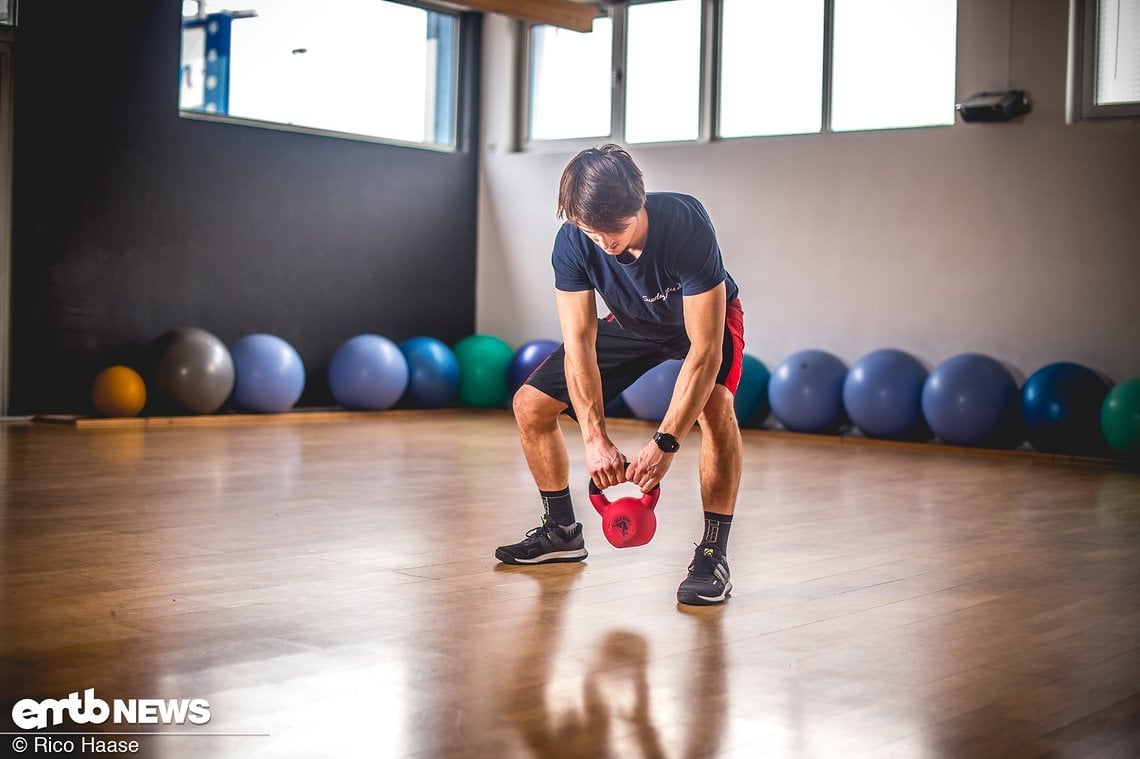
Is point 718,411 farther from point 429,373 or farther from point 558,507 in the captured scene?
point 429,373

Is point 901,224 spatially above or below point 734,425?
above

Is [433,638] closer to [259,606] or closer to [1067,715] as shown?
[259,606]

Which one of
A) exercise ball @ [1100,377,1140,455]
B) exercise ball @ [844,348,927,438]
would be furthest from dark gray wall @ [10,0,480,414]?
exercise ball @ [1100,377,1140,455]

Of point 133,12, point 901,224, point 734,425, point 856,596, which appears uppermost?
point 133,12

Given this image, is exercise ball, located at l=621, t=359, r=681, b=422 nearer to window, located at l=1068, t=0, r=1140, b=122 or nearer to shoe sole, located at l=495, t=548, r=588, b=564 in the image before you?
window, located at l=1068, t=0, r=1140, b=122

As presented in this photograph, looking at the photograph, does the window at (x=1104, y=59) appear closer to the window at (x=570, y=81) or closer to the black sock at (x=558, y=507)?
the window at (x=570, y=81)

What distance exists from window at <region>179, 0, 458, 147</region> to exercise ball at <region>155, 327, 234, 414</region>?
5.00ft

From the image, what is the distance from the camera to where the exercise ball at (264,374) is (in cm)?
737

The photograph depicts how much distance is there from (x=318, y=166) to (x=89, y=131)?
161cm

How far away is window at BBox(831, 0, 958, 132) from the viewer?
7.22 meters

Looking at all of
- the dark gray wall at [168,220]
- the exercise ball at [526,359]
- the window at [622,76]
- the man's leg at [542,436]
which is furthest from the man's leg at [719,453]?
the window at [622,76]

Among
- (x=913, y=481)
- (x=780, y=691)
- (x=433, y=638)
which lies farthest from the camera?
(x=913, y=481)

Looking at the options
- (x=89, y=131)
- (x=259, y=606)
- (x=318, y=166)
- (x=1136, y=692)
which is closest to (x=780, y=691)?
(x=1136, y=692)

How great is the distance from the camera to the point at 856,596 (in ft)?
10.0
